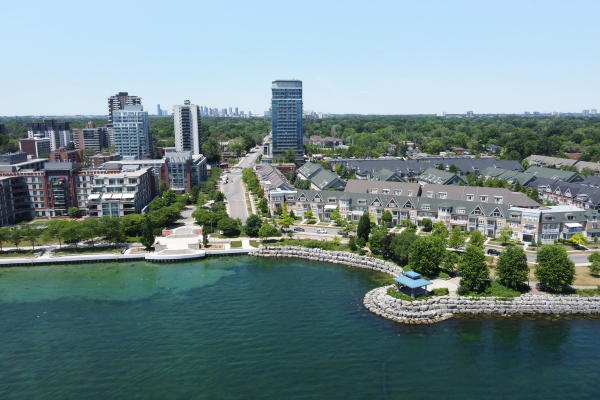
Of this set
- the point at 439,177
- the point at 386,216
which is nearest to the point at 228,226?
the point at 386,216

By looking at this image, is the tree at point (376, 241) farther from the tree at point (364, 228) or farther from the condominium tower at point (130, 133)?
the condominium tower at point (130, 133)

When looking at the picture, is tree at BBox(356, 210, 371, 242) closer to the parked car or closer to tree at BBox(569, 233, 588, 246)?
the parked car

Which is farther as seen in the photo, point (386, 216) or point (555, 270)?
point (386, 216)

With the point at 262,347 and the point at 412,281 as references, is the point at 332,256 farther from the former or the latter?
the point at 262,347

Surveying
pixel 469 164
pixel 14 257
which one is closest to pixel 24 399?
pixel 14 257

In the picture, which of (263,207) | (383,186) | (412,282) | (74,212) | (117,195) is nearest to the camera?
(412,282)

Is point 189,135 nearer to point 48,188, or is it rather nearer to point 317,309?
point 48,188

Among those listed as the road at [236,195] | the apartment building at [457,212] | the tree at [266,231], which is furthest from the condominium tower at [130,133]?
the tree at [266,231]
